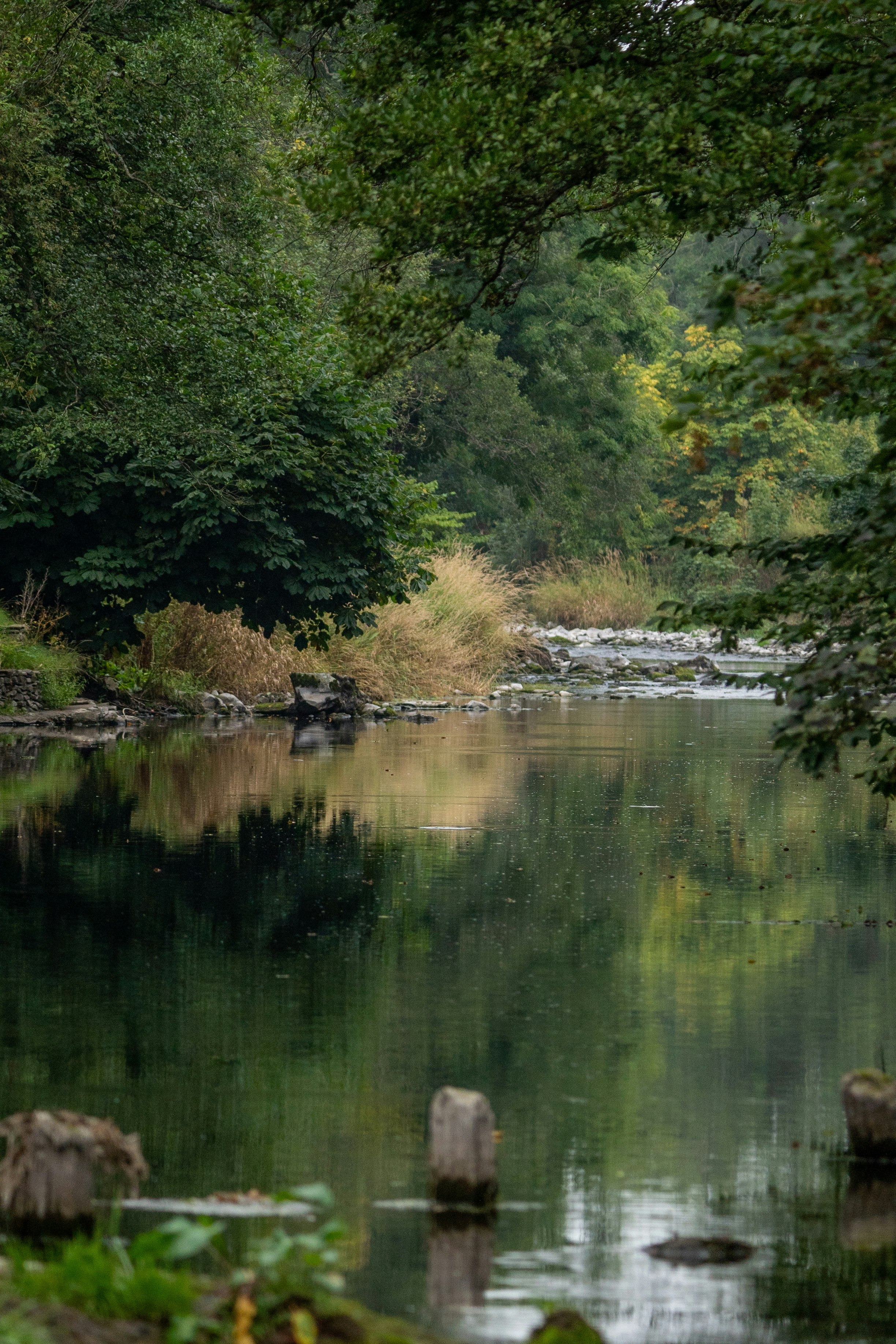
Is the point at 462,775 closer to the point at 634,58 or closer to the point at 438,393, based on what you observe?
the point at 634,58

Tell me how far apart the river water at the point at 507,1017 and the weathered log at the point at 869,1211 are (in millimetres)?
16

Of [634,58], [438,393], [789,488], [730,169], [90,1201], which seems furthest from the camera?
[789,488]

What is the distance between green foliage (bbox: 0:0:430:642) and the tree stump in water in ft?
62.3

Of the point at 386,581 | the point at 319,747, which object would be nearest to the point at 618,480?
the point at 386,581

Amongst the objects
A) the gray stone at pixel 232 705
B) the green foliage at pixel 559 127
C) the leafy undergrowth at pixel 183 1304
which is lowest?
the leafy undergrowth at pixel 183 1304

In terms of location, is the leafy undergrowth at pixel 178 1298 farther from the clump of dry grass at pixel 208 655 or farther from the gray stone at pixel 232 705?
the gray stone at pixel 232 705

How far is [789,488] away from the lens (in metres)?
75.1

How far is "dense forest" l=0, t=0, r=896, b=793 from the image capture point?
7461 mm

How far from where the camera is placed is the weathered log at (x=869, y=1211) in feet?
17.1

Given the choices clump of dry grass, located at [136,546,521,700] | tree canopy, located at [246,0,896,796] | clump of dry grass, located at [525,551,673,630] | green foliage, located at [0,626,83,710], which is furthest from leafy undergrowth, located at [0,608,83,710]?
clump of dry grass, located at [525,551,673,630]

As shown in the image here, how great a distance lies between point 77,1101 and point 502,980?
2.88m

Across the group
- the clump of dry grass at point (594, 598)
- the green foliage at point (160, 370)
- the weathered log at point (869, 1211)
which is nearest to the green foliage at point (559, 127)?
the weathered log at point (869, 1211)

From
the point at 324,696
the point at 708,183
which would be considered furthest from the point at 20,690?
the point at 708,183

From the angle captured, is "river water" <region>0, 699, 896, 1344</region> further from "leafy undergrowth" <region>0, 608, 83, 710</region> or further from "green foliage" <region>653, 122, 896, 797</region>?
"leafy undergrowth" <region>0, 608, 83, 710</region>
